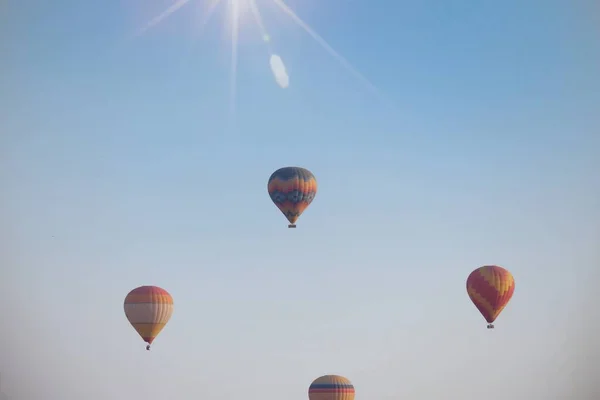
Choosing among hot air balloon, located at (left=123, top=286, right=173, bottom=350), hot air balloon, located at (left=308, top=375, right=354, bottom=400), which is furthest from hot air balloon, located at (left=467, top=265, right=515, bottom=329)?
hot air balloon, located at (left=123, top=286, right=173, bottom=350)

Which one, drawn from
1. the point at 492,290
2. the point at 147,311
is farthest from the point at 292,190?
the point at 492,290

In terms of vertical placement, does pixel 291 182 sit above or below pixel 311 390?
above

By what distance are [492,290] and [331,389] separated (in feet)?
63.7

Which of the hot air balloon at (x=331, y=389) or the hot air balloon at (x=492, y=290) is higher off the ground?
the hot air balloon at (x=492, y=290)

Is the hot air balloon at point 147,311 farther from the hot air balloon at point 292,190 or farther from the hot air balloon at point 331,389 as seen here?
the hot air balloon at point 331,389

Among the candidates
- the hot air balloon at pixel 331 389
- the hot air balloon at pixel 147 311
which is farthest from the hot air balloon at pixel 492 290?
the hot air balloon at pixel 147 311

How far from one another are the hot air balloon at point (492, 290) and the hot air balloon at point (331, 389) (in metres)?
16.5

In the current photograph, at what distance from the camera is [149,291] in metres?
76.8

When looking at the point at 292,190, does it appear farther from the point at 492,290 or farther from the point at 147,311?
the point at 492,290

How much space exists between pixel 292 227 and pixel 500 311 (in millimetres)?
19599

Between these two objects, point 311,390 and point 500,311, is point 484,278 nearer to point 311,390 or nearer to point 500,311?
point 500,311

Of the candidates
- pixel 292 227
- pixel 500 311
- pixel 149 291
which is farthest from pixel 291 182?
pixel 500 311

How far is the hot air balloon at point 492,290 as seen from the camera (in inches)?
3002

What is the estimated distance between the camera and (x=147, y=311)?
7569cm
